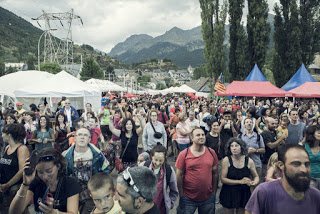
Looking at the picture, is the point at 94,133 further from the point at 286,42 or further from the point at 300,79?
the point at 286,42

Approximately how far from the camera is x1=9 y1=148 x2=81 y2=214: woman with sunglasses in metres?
2.30

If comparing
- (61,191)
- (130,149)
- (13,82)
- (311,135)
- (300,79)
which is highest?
(300,79)

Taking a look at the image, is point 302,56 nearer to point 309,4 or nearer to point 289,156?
point 309,4

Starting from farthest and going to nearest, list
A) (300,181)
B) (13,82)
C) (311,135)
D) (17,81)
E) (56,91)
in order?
(17,81)
(13,82)
(56,91)
(311,135)
(300,181)

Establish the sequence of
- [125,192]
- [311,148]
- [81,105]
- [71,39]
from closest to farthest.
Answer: [125,192], [311,148], [81,105], [71,39]

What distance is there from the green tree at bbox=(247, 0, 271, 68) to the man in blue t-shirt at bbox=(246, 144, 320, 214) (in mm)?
26298

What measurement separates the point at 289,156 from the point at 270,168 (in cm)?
155

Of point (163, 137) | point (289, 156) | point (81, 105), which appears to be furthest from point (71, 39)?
point (289, 156)

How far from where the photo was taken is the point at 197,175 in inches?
131

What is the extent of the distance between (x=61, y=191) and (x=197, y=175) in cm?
179

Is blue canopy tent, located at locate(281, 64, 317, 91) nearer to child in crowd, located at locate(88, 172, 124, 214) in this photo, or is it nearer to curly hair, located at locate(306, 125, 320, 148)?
curly hair, located at locate(306, 125, 320, 148)

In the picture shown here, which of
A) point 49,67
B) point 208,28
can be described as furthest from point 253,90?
point 49,67

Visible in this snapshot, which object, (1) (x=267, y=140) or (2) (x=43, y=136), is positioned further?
(2) (x=43, y=136)

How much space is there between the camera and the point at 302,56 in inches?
974
